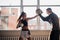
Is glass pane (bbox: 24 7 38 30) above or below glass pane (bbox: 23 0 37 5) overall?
below

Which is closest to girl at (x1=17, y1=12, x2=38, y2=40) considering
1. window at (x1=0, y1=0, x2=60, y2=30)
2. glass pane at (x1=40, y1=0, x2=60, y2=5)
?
window at (x1=0, y1=0, x2=60, y2=30)

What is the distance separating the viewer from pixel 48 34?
8.23 ft

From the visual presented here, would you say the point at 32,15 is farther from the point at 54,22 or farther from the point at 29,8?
the point at 54,22

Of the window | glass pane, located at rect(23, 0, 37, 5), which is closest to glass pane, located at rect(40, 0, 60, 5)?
the window

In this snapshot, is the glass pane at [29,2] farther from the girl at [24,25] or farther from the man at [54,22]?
the man at [54,22]

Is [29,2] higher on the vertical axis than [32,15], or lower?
higher

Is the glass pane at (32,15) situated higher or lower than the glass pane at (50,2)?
lower

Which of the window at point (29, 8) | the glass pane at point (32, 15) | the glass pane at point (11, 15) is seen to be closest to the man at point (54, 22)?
the window at point (29, 8)

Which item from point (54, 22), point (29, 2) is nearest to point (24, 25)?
point (29, 2)

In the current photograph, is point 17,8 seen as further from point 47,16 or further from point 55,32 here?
point 55,32

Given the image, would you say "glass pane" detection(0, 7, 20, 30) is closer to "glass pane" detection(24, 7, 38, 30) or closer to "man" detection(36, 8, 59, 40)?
"glass pane" detection(24, 7, 38, 30)

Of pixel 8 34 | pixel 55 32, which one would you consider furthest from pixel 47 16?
pixel 8 34

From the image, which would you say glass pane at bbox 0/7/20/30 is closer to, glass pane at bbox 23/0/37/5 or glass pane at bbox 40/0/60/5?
glass pane at bbox 23/0/37/5

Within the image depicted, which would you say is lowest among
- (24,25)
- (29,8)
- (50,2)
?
(24,25)
